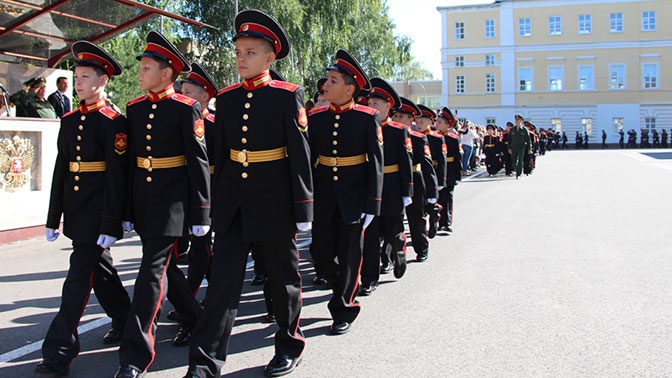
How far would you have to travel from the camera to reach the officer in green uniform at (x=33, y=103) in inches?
465

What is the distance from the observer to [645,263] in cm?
792

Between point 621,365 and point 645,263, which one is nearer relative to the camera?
point 621,365

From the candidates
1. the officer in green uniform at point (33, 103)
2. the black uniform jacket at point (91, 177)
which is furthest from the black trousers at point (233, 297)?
the officer in green uniform at point (33, 103)

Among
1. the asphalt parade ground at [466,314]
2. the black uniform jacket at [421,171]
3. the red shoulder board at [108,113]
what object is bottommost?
the asphalt parade ground at [466,314]

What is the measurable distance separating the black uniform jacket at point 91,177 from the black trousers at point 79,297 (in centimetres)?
13

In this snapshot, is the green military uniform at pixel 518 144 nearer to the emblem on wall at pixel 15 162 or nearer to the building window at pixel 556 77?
the emblem on wall at pixel 15 162

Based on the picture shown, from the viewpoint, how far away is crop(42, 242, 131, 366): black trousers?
4312 mm

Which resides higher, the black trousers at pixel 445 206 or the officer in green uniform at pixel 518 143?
the officer in green uniform at pixel 518 143

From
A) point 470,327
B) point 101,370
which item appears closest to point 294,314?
point 101,370

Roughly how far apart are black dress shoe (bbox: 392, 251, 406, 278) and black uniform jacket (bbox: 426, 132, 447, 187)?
104 inches

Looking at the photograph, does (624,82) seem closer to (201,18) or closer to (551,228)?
(201,18)

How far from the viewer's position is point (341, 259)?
5426 mm

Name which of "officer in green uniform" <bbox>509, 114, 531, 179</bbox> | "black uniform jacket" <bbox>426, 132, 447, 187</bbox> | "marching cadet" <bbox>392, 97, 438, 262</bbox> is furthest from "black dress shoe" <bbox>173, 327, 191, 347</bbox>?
"officer in green uniform" <bbox>509, 114, 531, 179</bbox>

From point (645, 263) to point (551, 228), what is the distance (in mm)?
2966
